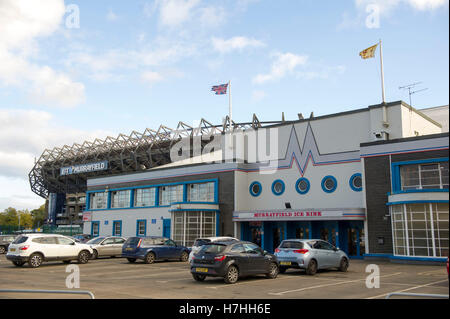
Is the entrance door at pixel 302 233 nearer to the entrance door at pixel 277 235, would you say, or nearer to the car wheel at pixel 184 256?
the entrance door at pixel 277 235

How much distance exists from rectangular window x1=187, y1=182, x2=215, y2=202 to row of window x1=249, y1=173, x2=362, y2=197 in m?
3.39

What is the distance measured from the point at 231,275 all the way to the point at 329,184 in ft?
56.6

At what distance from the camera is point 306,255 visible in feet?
56.7

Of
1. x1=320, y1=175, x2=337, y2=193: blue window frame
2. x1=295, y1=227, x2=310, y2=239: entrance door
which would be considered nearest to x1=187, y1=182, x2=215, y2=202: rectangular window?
x1=295, y1=227, x2=310, y2=239: entrance door

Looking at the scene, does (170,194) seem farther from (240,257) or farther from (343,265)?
(240,257)

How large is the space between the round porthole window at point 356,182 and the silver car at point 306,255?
10551 millimetres

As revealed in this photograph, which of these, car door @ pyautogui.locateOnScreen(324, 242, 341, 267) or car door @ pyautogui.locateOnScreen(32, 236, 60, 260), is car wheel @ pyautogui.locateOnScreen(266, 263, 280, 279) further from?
car door @ pyautogui.locateOnScreen(32, 236, 60, 260)

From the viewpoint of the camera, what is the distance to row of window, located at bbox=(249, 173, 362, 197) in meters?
28.4

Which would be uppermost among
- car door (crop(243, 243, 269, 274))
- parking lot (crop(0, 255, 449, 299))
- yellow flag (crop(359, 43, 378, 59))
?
yellow flag (crop(359, 43, 378, 59))

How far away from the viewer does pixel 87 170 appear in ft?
277

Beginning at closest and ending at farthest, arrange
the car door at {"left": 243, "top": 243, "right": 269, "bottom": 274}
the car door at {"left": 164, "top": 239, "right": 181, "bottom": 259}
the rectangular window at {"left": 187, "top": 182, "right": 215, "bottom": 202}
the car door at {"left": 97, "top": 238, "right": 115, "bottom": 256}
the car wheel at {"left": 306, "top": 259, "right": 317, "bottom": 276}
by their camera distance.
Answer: the car door at {"left": 243, "top": 243, "right": 269, "bottom": 274} < the car wheel at {"left": 306, "top": 259, "right": 317, "bottom": 276} < the car door at {"left": 164, "top": 239, "right": 181, "bottom": 259} < the car door at {"left": 97, "top": 238, "right": 115, "bottom": 256} < the rectangular window at {"left": 187, "top": 182, "right": 215, "bottom": 202}

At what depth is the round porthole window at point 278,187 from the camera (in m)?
32.4
